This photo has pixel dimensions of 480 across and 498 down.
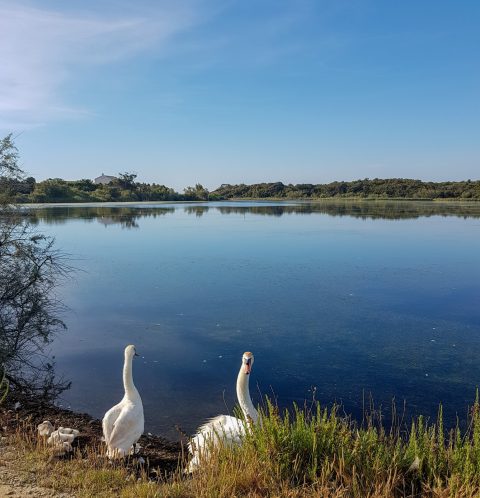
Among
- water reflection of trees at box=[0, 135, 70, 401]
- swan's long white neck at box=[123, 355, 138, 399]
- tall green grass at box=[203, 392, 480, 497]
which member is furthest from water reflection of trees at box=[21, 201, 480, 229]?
tall green grass at box=[203, 392, 480, 497]

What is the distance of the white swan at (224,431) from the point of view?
3.65 metres

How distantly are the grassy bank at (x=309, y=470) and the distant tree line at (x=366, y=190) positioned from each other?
266 ft

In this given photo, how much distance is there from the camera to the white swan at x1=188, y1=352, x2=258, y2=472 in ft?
12.0

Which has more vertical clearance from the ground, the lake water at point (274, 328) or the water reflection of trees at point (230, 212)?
the water reflection of trees at point (230, 212)

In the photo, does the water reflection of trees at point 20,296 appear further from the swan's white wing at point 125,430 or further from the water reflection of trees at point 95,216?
the water reflection of trees at point 95,216

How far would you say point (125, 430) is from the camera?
4.45m

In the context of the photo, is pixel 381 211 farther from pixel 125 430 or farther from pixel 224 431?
pixel 224 431

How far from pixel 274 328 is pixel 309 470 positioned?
6.05 m

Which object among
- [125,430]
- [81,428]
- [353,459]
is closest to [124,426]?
[125,430]

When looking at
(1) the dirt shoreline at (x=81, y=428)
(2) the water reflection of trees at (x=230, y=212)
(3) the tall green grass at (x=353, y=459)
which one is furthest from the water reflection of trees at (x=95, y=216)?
(3) the tall green grass at (x=353, y=459)

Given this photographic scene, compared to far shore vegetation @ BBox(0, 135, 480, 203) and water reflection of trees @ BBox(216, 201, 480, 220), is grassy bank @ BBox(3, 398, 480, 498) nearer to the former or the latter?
water reflection of trees @ BBox(216, 201, 480, 220)

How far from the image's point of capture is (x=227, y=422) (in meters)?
4.30

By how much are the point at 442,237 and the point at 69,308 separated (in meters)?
20.1

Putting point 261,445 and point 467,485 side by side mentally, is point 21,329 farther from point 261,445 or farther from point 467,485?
point 467,485
